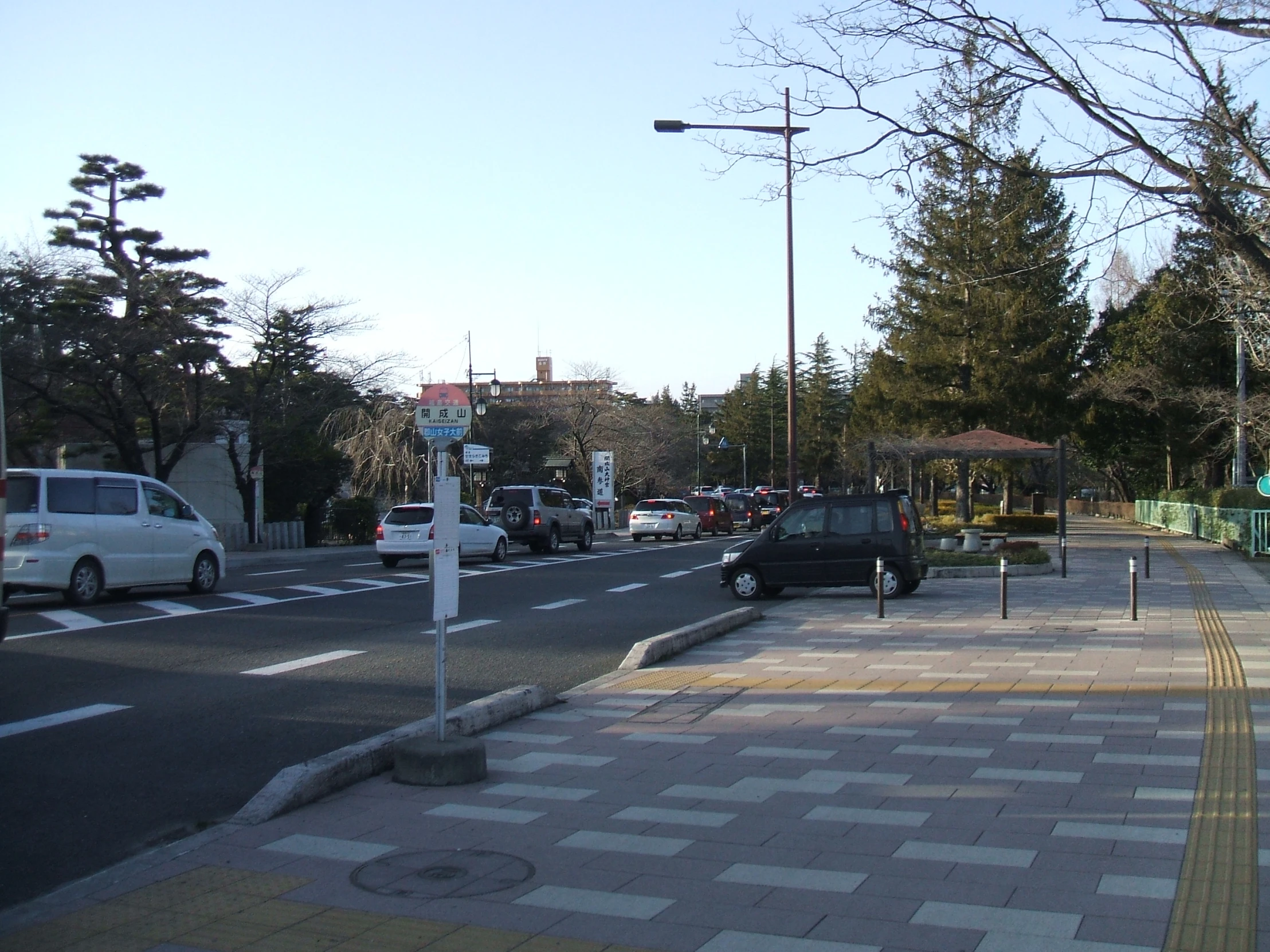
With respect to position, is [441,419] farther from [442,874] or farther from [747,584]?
[747,584]

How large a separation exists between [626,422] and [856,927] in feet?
191

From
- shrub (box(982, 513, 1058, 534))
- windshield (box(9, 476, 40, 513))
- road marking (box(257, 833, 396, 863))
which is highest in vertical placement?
windshield (box(9, 476, 40, 513))

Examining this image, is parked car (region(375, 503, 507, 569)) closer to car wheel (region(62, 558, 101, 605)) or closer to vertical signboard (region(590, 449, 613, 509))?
car wheel (region(62, 558, 101, 605))

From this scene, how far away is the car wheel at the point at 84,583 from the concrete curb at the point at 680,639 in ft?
26.0

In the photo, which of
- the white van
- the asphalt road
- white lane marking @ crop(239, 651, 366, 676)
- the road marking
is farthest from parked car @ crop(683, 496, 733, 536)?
the road marking

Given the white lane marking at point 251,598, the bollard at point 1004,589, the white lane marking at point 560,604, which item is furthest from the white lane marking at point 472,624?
the bollard at point 1004,589

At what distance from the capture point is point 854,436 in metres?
52.4

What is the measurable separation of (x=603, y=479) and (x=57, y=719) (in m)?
41.3

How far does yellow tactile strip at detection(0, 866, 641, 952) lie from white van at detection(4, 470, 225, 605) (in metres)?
11.7

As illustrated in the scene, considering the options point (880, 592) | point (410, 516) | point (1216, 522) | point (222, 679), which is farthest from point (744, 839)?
point (1216, 522)

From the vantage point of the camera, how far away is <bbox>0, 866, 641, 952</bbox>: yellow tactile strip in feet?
14.4

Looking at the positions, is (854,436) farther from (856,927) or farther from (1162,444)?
(856,927)

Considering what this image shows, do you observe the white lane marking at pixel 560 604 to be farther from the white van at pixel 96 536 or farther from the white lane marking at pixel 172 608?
the white van at pixel 96 536

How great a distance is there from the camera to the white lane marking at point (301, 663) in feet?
36.3
